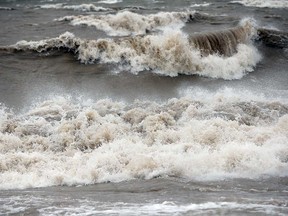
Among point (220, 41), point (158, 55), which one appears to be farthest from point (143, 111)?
point (220, 41)

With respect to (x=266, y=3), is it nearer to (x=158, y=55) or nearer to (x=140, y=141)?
(x=158, y=55)

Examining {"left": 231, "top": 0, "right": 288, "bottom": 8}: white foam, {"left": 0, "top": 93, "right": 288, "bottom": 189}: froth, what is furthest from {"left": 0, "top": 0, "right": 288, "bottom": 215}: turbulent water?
{"left": 231, "top": 0, "right": 288, "bottom": 8}: white foam

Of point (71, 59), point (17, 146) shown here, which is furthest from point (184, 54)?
point (17, 146)

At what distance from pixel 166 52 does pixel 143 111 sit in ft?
14.2

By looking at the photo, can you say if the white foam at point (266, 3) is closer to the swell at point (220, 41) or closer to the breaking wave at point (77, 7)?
the swell at point (220, 41)

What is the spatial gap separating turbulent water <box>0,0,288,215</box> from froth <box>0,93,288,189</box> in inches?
1.1

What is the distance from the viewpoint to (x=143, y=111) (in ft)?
34.2

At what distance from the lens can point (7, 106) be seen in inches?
432

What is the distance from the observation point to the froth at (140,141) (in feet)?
23.9

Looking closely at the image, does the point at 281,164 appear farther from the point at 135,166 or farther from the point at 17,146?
the point at 17,146

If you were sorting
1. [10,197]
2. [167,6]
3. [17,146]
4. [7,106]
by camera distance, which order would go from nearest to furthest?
[10,197] < [17,146] < [7,106] < [167,6]

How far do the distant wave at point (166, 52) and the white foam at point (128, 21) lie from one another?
1593mm

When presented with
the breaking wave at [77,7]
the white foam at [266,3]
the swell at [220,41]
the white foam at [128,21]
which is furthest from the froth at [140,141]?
the white foam at [266,3]

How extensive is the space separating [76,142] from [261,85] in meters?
6.57
